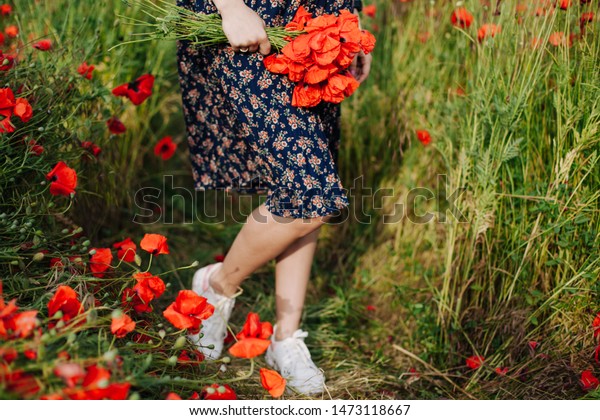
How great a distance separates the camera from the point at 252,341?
1238mm

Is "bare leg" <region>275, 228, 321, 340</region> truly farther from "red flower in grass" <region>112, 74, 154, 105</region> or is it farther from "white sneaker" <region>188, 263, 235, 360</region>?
"red flower in grass" <region>112, 74, 154, 105</region>

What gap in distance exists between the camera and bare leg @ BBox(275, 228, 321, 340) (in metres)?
1.69

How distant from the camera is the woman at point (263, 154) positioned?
4.61ft

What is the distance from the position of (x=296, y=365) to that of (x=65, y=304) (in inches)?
28.8

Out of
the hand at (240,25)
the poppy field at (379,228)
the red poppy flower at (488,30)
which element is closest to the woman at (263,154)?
the hand at (240,25)

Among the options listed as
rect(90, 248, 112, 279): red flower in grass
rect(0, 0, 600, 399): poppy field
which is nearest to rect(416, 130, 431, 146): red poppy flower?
rect(0, 0, 600, 399): poppy field

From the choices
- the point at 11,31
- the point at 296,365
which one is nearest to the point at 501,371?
the point at 296,365

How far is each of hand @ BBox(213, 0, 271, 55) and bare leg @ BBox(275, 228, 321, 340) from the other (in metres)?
0.58

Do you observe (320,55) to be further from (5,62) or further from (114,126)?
(114,126)

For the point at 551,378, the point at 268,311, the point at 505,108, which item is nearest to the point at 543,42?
the point at 505,108

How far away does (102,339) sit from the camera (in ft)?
3.59

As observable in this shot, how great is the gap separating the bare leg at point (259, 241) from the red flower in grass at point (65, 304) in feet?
1.73

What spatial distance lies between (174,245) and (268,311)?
0.53 meters

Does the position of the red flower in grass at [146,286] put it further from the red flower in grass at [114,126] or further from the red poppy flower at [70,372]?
the red flower in grass at [114,126]
